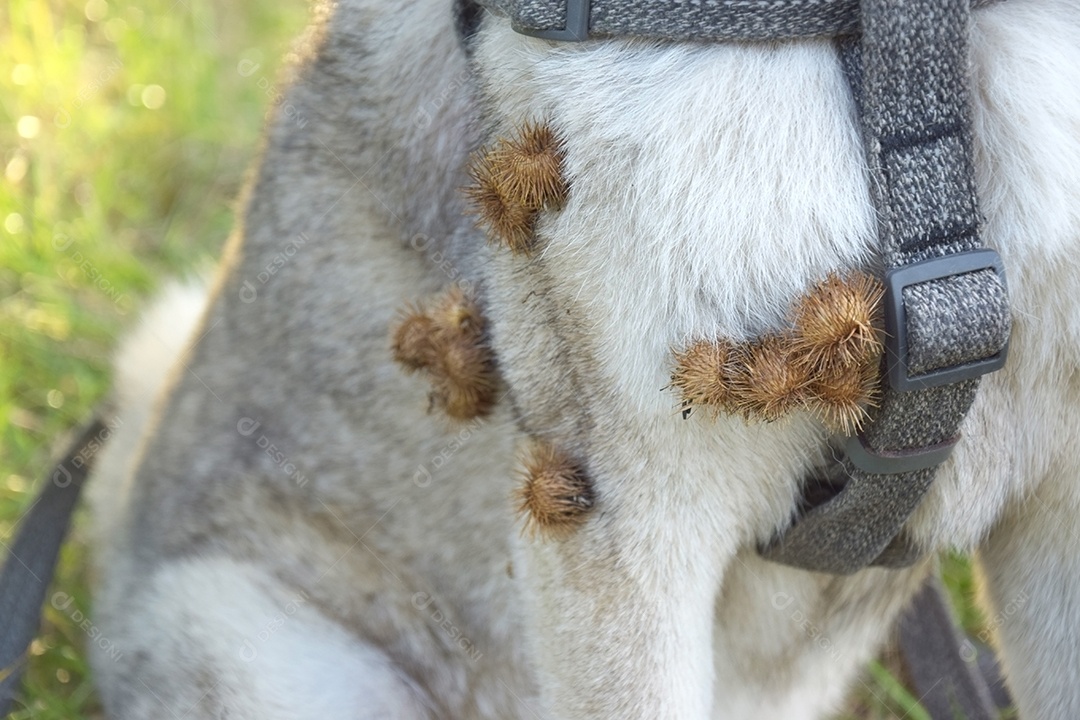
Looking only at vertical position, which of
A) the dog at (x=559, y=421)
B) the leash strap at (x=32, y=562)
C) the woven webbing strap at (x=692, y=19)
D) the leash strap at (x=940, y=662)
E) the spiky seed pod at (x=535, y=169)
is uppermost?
the woven webbing strap at (x=692, y=19)

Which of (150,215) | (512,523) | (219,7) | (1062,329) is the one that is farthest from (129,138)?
(1062,329)

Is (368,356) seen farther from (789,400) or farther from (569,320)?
(789,400)

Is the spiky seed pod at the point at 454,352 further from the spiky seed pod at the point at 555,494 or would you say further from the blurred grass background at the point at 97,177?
the blurred grass background at the point at 97,177

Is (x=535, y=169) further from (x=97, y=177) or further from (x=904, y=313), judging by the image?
(x=97, y=177)

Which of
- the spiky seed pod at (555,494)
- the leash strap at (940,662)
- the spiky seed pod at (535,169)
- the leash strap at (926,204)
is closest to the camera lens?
the leash strap at (926,204)

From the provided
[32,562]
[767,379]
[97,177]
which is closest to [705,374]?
[767,379]

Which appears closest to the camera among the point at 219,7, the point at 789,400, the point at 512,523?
the point at 789,400

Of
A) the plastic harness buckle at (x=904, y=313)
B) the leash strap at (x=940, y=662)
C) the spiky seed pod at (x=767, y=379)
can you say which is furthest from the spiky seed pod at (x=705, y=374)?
the leash strap at (x=940, y=662)
